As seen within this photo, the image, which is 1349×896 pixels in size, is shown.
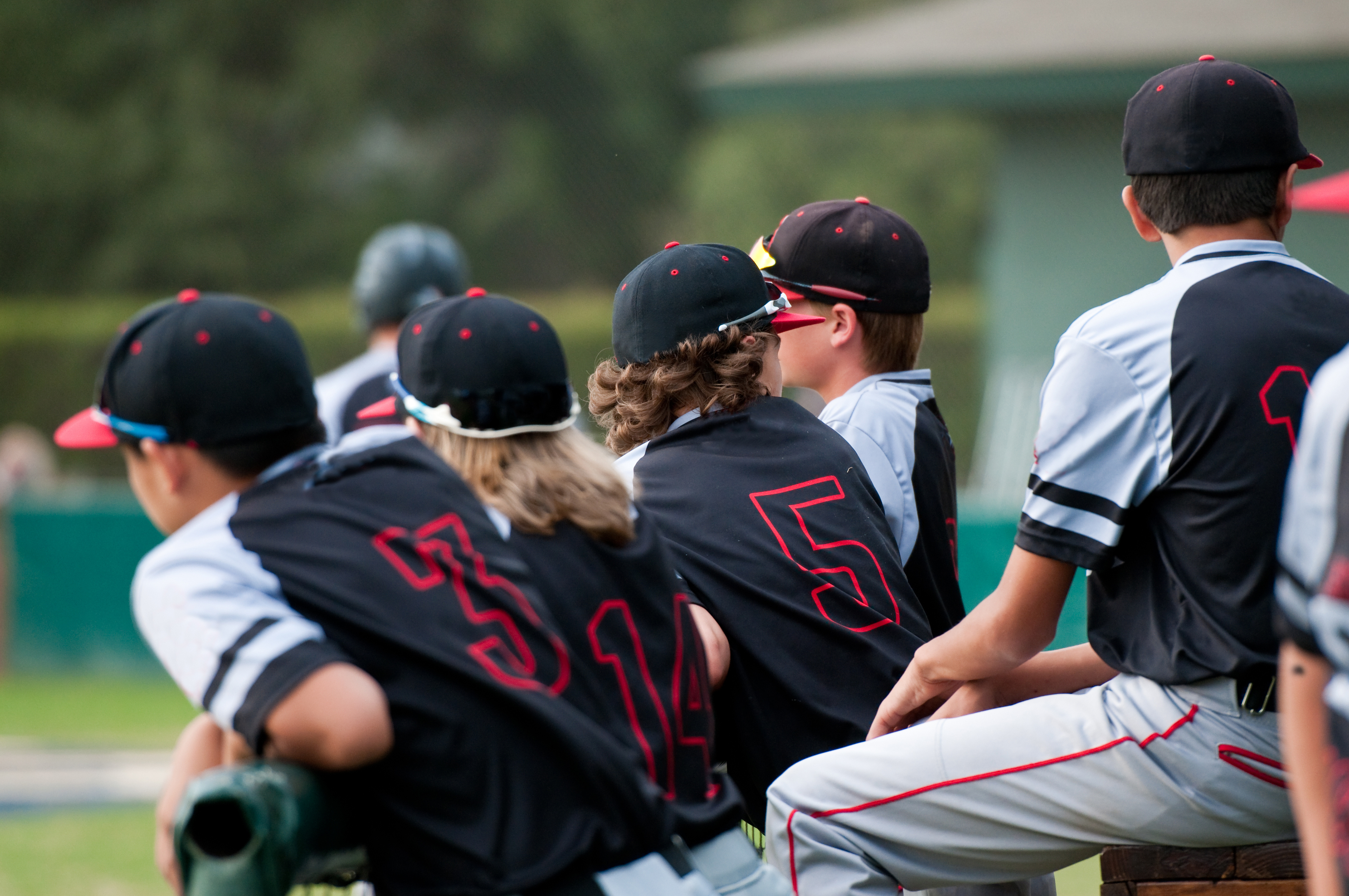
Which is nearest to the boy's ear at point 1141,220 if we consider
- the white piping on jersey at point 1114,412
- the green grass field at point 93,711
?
the white piping on jersey at point 1114,412

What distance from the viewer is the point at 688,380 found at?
2.95 metres

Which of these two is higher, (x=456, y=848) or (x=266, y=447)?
(x=266, y=447)

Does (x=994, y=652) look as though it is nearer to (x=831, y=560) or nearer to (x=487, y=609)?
(x=831, y=560)

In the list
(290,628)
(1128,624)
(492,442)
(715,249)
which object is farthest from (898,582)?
(290,628)

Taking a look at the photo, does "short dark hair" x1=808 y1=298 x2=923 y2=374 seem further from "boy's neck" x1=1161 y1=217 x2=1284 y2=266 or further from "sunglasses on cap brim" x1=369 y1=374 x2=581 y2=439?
"sunglasses on cap brim" x1=369 y1=374 x2=581 y2=439

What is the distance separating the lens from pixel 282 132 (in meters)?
23.9

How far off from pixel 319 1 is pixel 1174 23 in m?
15.5

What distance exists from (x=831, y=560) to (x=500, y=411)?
892 mm

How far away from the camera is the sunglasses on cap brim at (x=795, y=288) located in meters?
3.37

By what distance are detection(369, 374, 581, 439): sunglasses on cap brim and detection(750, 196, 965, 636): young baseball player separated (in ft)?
3.69

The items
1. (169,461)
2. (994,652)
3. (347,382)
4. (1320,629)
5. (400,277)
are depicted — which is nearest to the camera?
(1320,629)

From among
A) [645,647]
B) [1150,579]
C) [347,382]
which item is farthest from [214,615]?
[347,382]

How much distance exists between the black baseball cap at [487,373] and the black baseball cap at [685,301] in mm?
687

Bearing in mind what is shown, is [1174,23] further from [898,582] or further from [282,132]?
[282,132]
